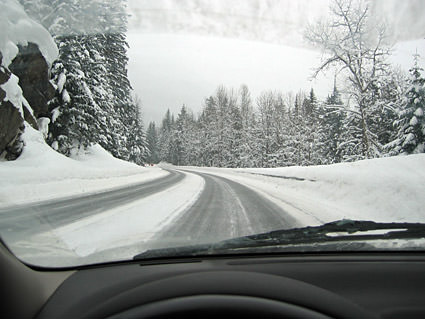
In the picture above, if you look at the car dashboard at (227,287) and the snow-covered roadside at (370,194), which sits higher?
the car dashboard at (227,287)

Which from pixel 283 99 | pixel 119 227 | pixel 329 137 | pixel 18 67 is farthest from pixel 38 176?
pixel 283 99

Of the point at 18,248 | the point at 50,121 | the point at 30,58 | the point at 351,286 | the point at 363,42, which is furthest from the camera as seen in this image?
the point at 363,42

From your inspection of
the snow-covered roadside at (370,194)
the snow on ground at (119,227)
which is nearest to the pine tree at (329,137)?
the snow-covered roadside at (370,194)

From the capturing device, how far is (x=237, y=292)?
A: 4.58 feet

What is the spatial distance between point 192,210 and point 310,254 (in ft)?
15.4

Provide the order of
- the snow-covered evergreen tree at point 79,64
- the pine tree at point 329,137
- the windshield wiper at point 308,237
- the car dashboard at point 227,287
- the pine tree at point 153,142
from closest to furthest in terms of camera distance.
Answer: the car dashboard at point 227,287
the windshield wiper at point 308,237
the snow-covered evergreen tree at point 79,64
the pine tree at point 329,137
the pine tree at point 153,142

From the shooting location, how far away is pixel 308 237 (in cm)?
226

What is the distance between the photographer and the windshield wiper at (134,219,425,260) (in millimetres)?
2012

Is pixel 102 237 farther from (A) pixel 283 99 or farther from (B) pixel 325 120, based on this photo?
(A) pixel 283 99

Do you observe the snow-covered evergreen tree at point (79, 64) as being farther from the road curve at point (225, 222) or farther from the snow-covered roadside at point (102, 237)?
the road curve at point (225, 222)

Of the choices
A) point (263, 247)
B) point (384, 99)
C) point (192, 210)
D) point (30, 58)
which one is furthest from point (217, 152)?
point (263, 247)

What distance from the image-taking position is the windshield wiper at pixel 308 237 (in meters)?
2.01

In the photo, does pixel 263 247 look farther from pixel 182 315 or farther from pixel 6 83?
pixel 6 83

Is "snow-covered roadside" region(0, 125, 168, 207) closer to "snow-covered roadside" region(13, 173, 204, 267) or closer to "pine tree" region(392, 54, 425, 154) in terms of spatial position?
"snow-covered roadside" region(13, 173, 204, 267)
